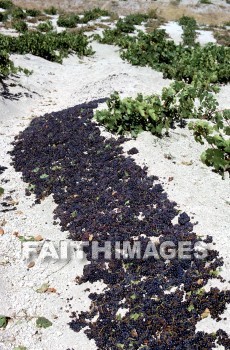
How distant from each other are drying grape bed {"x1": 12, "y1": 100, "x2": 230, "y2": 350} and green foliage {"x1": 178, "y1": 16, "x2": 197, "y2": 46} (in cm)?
1846

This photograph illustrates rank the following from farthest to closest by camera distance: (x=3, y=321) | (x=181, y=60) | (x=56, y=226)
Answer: (x=181, y=60) → (x=56, y=226) → (x=3, y=321)

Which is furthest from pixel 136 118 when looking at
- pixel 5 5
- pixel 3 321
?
pixel 5 5

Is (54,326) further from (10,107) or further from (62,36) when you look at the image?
(62,36)

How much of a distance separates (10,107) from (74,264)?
9130 millimetres

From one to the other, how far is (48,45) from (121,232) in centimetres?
1670

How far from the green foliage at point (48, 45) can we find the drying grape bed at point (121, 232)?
9.90m

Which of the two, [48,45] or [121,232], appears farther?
[48,45]

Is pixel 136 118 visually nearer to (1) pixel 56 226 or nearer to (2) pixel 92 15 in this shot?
(1) pixel 56 226

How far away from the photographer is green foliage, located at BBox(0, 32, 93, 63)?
20.6 m

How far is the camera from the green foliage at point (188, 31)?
92.5 feet

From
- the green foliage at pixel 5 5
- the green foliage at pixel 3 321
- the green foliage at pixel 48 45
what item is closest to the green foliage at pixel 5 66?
the green foliage at pixel 48 45

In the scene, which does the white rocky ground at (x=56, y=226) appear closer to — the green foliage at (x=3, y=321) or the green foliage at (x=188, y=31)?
the green foliage at (x=3, y=321)

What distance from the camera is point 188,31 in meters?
31.3

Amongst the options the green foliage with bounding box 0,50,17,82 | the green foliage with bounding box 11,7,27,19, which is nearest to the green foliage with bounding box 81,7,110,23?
the green foliage with bounding box 11,7,27,19
